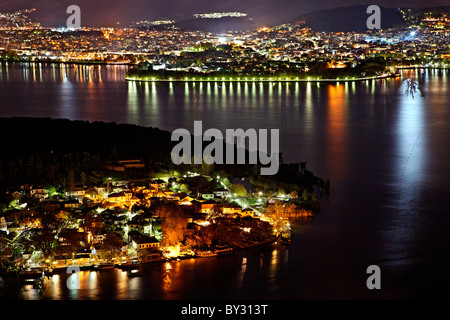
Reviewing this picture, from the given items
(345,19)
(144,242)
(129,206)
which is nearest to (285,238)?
(144,242)

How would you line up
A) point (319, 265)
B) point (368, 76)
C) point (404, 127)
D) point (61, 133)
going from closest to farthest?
point (319, 265) → point (61, 133) → point (404, 127) → point (368, 76)

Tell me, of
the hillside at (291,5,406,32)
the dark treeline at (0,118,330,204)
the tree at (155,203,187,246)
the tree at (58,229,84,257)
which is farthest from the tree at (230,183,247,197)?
the hillside at (291,5,406,32)

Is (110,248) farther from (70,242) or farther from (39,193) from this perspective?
(39,193)

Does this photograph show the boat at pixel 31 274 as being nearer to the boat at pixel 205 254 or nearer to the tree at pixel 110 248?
the tree at pixel 110 248
